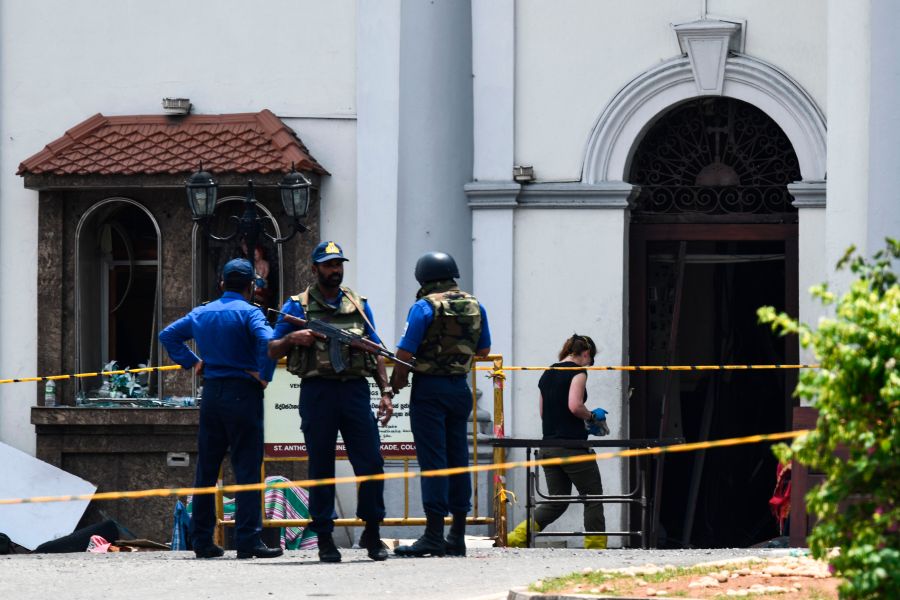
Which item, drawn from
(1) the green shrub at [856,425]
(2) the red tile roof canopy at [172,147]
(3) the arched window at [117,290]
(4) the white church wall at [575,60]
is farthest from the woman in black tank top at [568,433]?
(1) the green shrub at [856,425]

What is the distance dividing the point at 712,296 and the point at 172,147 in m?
4.98

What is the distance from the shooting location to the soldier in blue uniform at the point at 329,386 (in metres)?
11.8

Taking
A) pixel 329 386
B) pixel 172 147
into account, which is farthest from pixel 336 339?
pixel 172 147

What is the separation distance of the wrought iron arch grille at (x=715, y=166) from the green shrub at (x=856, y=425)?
9865 mm

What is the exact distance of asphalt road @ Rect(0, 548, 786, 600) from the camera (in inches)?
416

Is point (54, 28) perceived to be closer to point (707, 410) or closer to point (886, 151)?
point (707, 410)

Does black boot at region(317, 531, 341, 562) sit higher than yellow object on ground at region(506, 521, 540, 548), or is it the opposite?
black boot at region(317, 531, 341, 562)

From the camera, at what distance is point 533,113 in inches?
690

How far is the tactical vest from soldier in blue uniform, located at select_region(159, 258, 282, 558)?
0.30 meters

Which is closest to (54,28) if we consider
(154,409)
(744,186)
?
(154,409)

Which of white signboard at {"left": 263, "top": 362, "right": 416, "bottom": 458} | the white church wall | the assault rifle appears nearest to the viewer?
the assault rifle

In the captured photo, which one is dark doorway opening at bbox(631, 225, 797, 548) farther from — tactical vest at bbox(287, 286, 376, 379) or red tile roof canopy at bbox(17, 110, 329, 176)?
tactical vest at bbox(287, 286, 376, 379)

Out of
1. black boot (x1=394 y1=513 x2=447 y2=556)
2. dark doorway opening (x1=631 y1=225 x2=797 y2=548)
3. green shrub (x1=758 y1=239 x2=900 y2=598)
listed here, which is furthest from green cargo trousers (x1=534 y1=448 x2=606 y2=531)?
green shrub (x1=758 y1=239 x2=900 y2=598)

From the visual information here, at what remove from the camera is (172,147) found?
59.2ft
